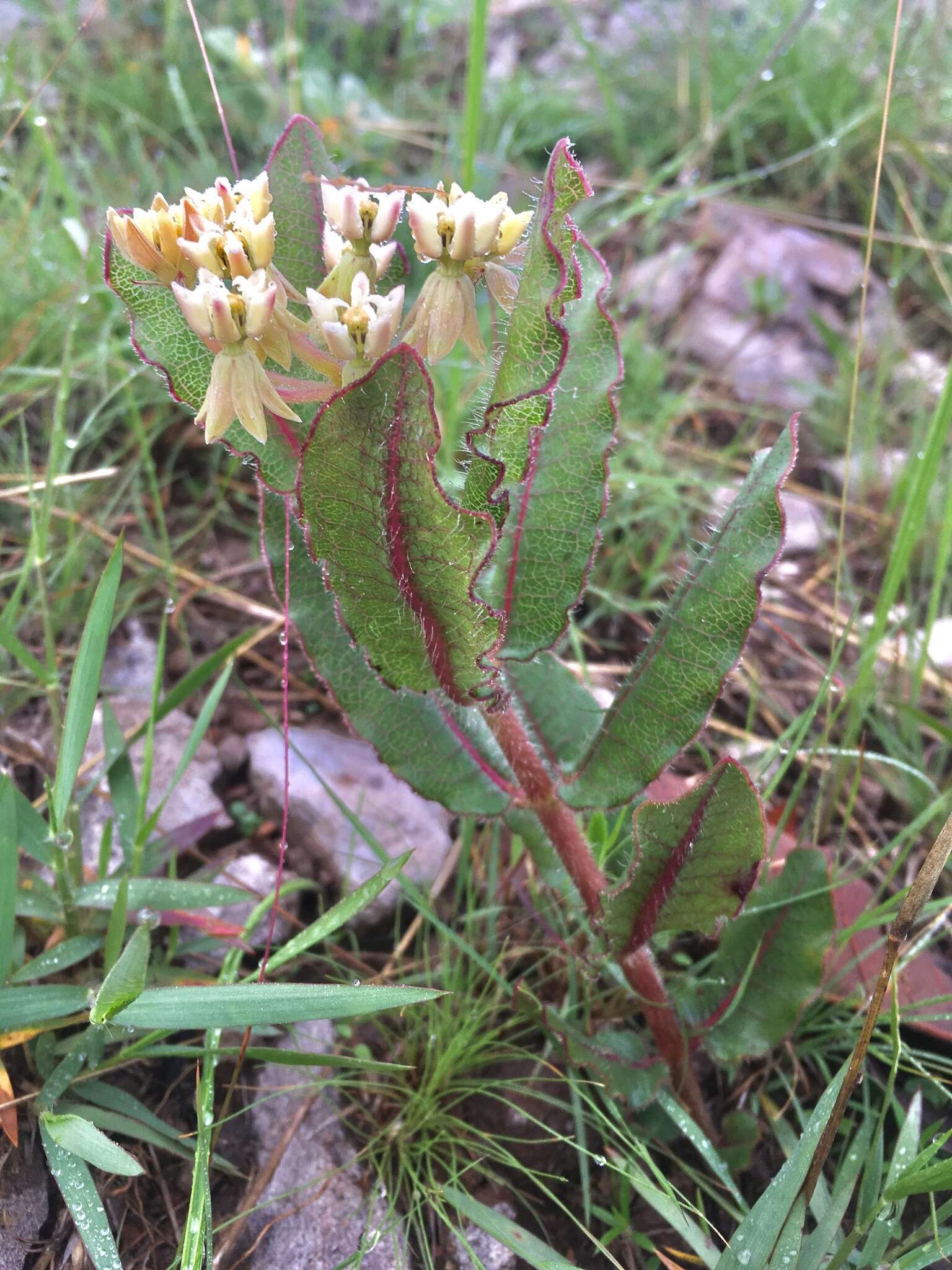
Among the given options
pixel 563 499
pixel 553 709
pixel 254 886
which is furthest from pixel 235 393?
pixel 254 886

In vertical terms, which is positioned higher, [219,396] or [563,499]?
[219,396]

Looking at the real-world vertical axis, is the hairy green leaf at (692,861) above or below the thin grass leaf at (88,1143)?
above

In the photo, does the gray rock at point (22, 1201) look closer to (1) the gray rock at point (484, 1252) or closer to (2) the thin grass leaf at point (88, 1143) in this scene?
(2) the thin grass leaf at point (88, 1143)

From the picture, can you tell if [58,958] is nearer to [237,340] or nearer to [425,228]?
[237,340]

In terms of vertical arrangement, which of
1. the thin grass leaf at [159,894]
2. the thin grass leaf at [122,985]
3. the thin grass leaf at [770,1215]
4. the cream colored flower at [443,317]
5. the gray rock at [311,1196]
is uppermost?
the cream colored flower at [443,317]

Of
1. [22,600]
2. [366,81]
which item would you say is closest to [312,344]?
[22,600]

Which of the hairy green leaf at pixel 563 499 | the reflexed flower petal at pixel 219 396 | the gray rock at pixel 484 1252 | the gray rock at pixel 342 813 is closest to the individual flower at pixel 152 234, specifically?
the reflexed flower petal at pixel 219 396
